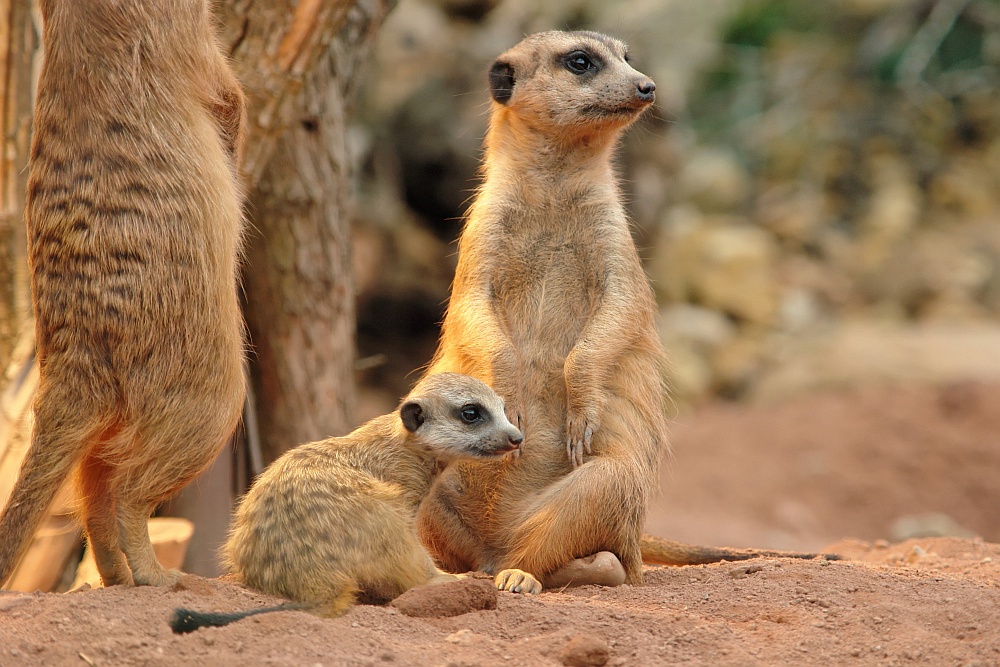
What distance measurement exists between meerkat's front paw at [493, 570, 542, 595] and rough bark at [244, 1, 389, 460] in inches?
72.3

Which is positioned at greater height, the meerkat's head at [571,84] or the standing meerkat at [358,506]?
the meerkat's head at [571,84]

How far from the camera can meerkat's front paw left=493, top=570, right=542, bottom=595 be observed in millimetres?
3047

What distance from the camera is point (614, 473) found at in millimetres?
3227

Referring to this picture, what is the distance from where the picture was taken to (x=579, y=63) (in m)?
3.77

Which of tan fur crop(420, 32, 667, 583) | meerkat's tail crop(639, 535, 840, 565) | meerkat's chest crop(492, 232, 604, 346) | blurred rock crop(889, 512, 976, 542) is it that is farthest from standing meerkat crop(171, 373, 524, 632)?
blurred rock crop(889, 512, 976, 542)

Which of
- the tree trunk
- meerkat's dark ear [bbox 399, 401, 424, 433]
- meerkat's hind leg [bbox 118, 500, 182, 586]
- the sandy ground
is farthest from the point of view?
the tree trunk

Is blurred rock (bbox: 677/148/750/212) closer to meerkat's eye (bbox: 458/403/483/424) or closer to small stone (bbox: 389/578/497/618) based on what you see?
meerkat's eye (bbox: 458/403/483/424)

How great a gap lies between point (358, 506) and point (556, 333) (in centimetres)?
111

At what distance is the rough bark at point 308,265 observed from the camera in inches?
176

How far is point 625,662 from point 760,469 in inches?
271

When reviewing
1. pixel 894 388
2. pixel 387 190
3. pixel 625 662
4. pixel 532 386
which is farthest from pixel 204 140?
pixel 894 388

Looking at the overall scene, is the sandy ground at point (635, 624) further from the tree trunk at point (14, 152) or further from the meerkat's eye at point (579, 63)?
the tree trunk at point (14, 152)

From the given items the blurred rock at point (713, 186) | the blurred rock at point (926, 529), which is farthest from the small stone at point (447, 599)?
the blurred rock at point (713, 186)

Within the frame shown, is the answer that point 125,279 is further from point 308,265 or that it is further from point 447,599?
point 308,265
